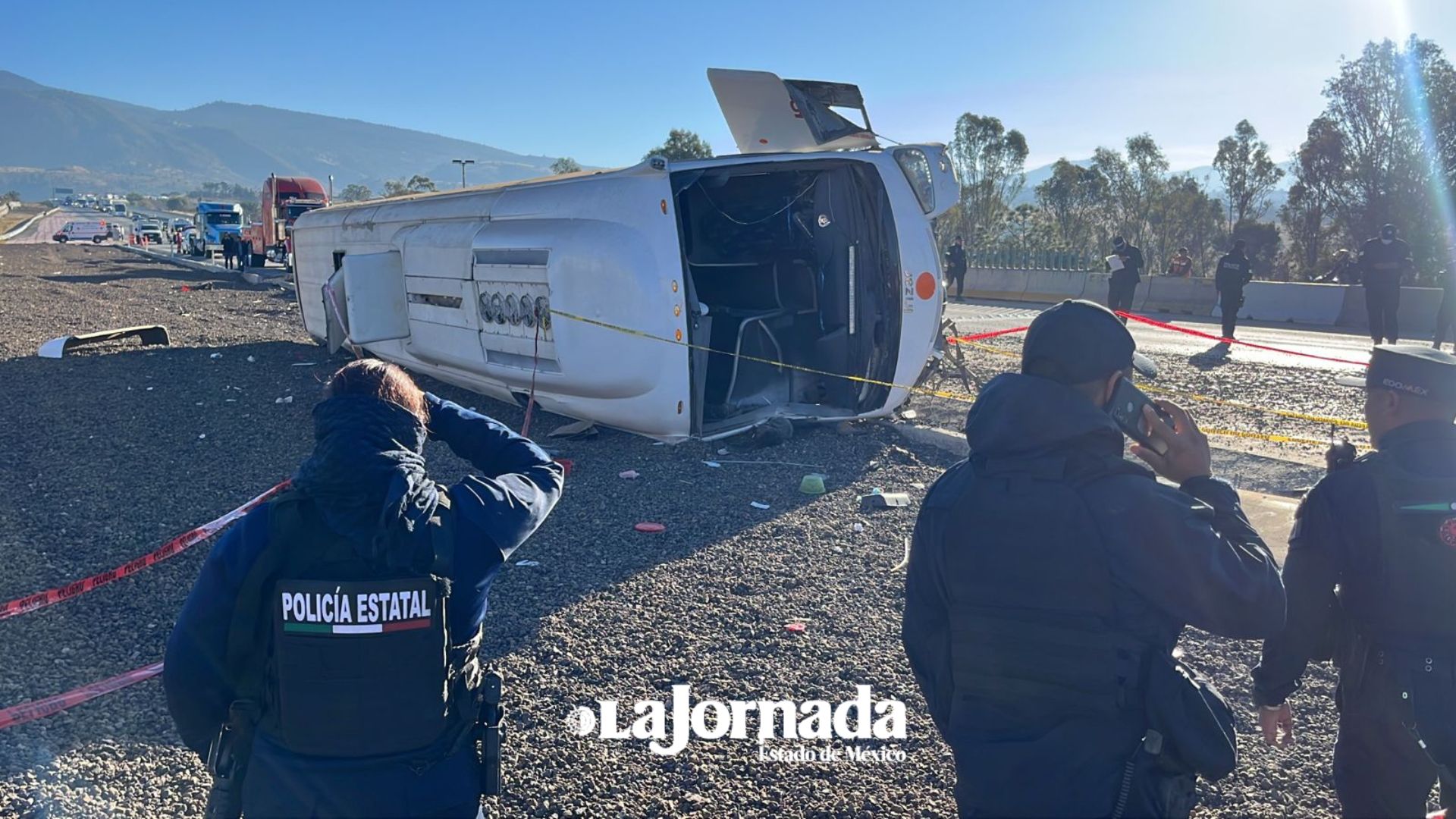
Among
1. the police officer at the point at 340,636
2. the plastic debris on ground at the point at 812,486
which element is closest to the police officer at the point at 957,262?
the plastic debris on ground at the point at 812,486

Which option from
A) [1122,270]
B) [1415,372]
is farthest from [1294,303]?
[1415,372]

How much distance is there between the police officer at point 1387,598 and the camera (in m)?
2.28

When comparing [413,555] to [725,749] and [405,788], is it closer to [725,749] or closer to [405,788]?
[405,788]

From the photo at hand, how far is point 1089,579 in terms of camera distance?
1.92 metres

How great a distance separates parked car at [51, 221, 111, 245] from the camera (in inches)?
2351

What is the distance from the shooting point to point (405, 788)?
2.10 m

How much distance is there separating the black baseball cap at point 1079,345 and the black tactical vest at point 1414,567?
0.84 meters

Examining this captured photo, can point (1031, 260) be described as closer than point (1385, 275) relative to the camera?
No

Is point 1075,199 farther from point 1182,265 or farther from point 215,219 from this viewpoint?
point 215,219

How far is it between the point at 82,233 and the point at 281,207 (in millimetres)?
40844

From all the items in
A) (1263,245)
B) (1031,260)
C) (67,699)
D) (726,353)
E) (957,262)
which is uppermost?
(1263,245)

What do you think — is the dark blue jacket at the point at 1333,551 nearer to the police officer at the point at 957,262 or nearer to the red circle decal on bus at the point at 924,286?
the red circle decal on bus at the point at 924,286

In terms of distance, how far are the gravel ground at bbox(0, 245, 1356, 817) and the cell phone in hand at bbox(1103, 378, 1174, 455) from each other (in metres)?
1.62

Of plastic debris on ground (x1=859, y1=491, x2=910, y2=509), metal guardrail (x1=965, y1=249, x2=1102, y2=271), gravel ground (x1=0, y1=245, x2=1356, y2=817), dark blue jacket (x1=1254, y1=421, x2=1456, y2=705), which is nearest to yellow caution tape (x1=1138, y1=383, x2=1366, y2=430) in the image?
gravel ground (x1=0, y1=245, x2=1356, y2=817)
